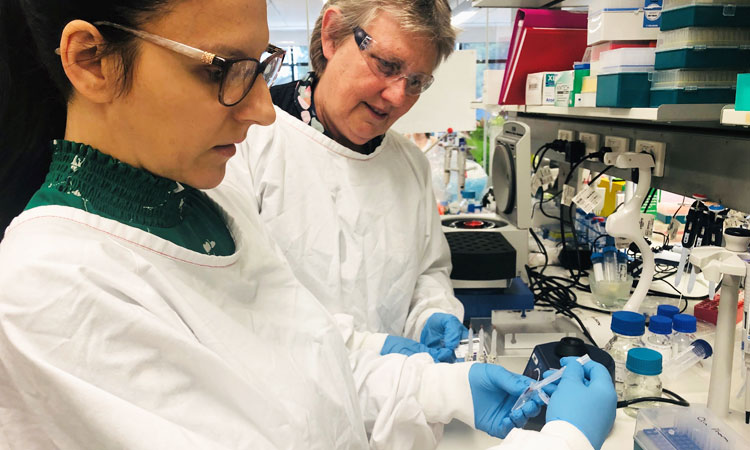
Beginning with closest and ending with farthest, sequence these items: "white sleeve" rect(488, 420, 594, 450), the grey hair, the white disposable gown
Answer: the white disposable gown
"white sleeve" rect(488, 420, 594, 450)
the grey hair

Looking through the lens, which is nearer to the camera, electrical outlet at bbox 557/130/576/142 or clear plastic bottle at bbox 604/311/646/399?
clear plastic bottle at bbox 604/311/646/399

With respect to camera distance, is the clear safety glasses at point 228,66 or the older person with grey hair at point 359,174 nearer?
the clear safety glasses at point 228,66

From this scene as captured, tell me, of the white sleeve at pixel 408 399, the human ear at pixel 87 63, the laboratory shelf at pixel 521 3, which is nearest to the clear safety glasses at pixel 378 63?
the white sleeve at pixel 408 399

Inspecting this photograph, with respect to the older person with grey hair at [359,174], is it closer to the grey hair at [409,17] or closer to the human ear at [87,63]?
the grey hair at [409,17]

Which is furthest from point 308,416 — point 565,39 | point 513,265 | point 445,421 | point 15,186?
point 565,39

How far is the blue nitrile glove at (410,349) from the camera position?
4.41 feet

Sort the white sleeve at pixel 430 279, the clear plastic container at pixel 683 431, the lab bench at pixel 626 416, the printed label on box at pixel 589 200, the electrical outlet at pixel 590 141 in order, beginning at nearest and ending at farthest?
the clear plastic container at pixel 683 431, the lab bench at pixel 626 416, the white sleeve at pixel 430 279, the printed label on box at pixel 589 200, the electrical outlet at pixel 590 141

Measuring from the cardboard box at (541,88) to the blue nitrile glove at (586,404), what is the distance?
1284mm

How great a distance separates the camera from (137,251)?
723mm

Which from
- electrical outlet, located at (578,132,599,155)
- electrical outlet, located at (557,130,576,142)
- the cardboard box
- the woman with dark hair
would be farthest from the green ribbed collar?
electrical outlet, located at (557,130,576,142)

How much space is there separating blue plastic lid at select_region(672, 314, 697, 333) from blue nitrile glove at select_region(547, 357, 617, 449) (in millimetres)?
548

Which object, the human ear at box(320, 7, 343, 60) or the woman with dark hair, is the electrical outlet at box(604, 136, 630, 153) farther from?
the woman with dark hair

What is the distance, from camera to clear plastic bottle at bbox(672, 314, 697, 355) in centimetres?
140

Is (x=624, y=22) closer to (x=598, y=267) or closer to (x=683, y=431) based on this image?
(x=598, y=267)
